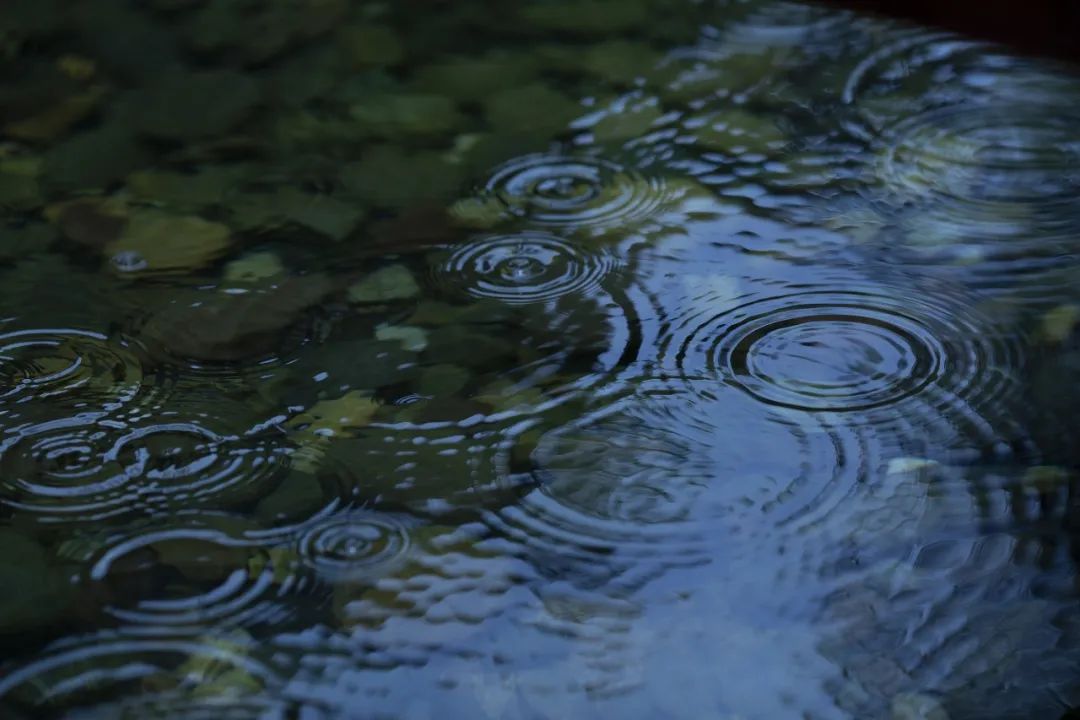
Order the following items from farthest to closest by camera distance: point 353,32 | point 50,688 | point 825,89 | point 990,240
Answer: point 353,32, point 825,89, point 990,240, point 50,688

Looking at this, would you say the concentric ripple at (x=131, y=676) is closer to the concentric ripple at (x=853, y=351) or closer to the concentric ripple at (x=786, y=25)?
the concentric ripple at (x=853, y=351)

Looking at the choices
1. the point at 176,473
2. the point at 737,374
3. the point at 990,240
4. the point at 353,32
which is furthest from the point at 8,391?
the point at 990,240

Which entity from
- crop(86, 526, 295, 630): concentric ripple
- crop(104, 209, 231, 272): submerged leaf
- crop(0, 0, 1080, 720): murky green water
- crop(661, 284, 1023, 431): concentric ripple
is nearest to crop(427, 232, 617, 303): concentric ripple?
crop(0, 0, 1080, 720): murky green water

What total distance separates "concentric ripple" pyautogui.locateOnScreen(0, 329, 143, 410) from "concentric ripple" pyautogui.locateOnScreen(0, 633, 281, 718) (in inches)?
10.0

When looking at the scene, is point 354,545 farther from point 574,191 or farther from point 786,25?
point 786,25

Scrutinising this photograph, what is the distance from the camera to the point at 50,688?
76 cm

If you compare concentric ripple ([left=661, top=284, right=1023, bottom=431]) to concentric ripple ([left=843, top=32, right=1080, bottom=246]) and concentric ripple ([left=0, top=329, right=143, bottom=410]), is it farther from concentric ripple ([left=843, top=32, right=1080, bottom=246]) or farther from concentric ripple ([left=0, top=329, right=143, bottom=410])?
concentric ripple ([left=0, top=329, right=143, bottom=410])

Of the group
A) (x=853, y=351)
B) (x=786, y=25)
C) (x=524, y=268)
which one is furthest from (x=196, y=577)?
(x=786, y=25)

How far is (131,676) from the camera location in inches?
30.2

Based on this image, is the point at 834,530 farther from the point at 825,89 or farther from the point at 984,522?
the point at 825,89

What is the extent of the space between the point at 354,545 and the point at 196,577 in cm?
11

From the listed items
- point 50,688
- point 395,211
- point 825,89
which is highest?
point 825,89

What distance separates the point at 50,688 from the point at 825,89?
1.04 m

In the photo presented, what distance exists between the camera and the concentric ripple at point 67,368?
0.99m
